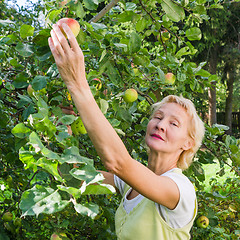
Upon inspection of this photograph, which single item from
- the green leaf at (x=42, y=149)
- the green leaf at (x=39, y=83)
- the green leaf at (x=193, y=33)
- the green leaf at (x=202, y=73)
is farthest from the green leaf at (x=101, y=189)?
the green leaf at (x=193, y=33)

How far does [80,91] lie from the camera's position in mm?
947

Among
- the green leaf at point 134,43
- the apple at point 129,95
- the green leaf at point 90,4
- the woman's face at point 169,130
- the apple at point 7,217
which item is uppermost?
the green leaf at point 90,4

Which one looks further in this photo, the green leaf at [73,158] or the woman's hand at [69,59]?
the woman's hand at [69,59]

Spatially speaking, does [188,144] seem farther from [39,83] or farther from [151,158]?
[39,83]

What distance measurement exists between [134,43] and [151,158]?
54 centimetres

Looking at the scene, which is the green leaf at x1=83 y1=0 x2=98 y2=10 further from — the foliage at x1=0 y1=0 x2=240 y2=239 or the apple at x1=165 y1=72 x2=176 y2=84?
the apple at x1=165 y1=72 x2=176 y2=84

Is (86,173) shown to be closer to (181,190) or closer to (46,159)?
(46,159)

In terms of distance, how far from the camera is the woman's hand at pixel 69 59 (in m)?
0.92

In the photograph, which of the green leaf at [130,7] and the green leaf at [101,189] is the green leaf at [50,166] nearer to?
the green leaf at [101,189]

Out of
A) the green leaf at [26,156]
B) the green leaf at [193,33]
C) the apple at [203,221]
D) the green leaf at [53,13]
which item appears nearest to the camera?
the green leaf at [26,156]

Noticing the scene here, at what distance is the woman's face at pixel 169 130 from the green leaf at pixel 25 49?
63 centimetres

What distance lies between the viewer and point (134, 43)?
1.38m

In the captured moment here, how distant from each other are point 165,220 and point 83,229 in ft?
4.36

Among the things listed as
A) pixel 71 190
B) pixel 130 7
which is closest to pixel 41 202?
pixel 71 190
